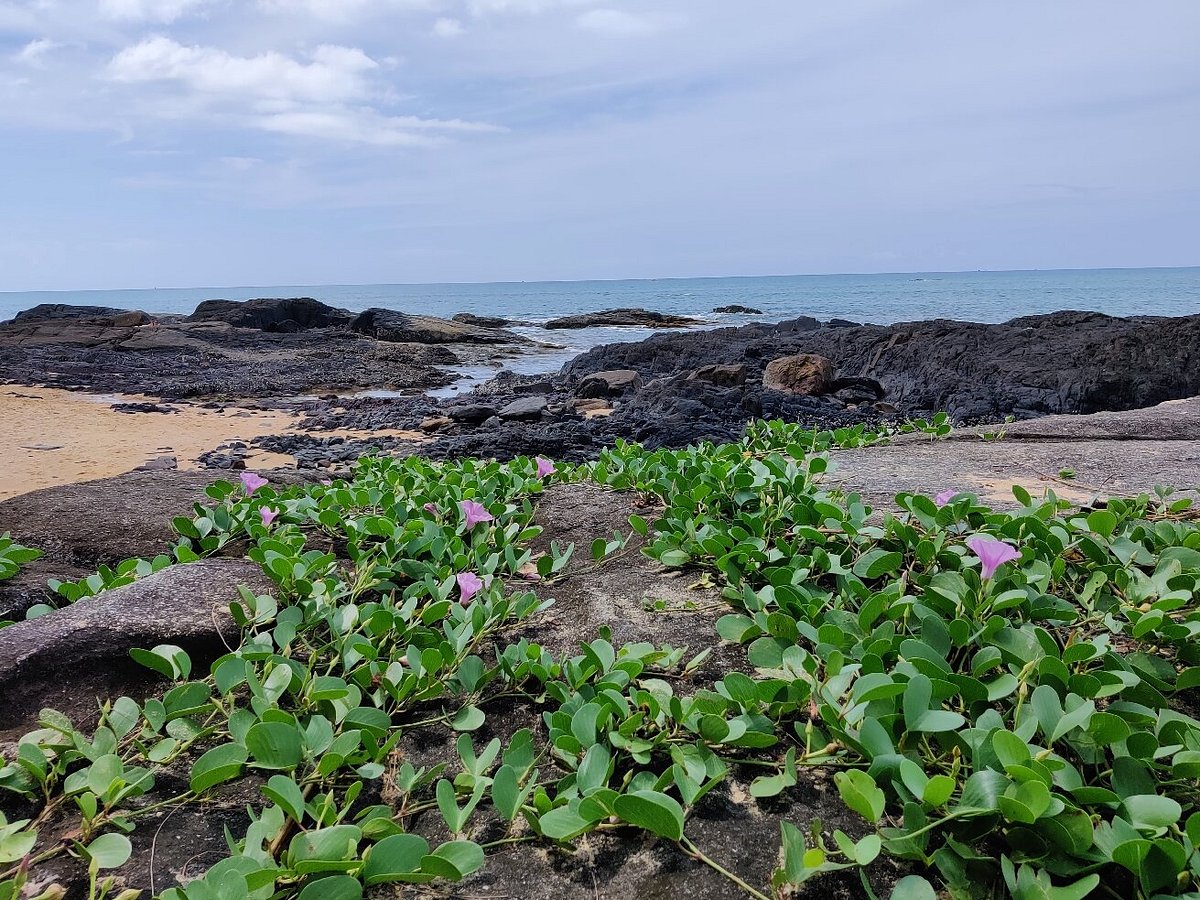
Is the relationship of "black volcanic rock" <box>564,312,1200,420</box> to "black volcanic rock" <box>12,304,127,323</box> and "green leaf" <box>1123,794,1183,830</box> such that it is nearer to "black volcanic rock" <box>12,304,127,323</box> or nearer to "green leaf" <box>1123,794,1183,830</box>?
"green leaf" <box>1123,794,1183,830</box>

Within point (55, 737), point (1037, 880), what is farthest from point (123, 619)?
point (1037, 880)

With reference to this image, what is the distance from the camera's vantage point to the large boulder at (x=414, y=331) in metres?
28.6

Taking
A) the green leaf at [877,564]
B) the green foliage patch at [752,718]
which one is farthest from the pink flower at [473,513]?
the green leaf at [877,564]

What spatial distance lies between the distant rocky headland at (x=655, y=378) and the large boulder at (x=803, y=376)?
0.02 metres

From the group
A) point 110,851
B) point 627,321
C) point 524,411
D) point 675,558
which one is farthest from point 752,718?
point 627,321

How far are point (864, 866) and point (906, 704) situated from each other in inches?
8.7

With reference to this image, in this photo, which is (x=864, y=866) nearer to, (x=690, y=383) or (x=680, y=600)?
(x=680, y=600)

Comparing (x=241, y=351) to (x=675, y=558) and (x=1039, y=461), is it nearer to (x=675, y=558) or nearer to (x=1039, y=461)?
(x=1039, y=461)

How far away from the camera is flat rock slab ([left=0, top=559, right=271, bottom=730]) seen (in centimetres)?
144

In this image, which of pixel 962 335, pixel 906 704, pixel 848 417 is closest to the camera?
pixel 906 704

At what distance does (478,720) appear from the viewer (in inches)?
50.6

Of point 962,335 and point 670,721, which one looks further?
point 962,335

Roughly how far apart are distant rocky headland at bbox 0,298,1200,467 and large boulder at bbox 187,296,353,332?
20.2 feet

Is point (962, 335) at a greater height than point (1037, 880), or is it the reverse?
point (962, 335)
